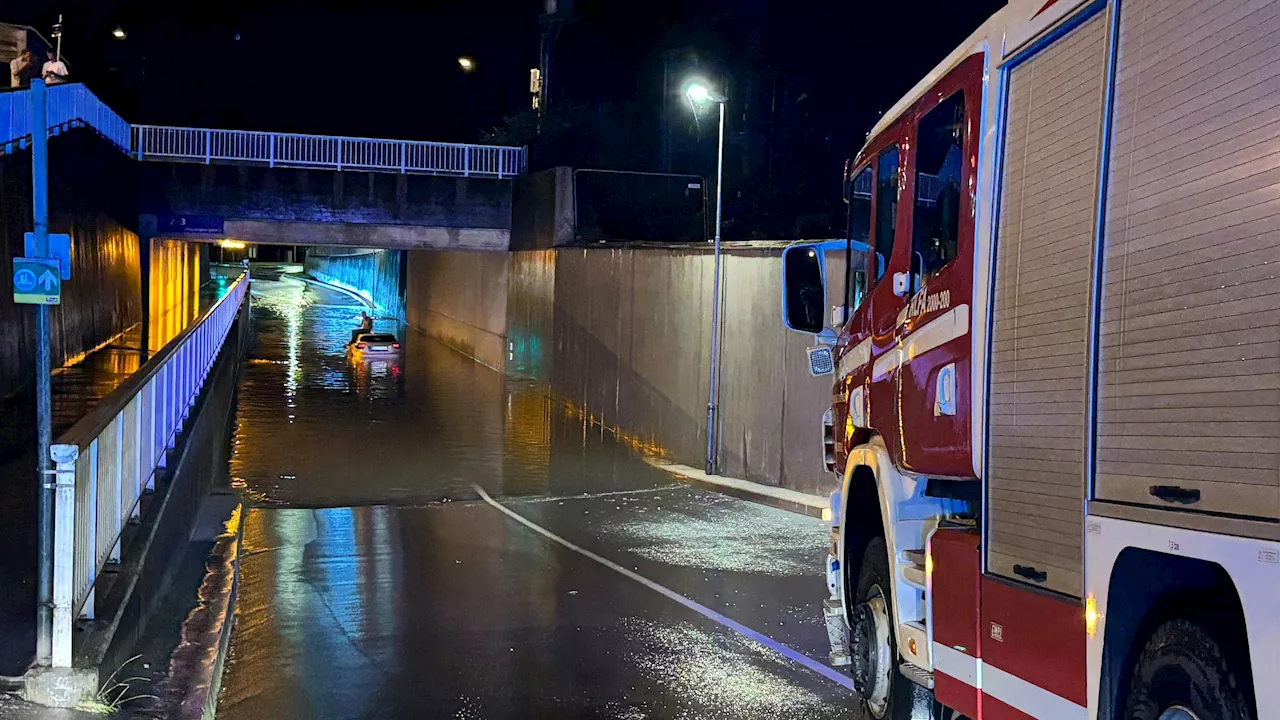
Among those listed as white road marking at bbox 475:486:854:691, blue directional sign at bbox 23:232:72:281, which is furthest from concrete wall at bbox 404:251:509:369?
blue directional sign at bbox 23:232:72:281

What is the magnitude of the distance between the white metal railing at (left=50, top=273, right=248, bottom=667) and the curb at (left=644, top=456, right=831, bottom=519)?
23.6ft

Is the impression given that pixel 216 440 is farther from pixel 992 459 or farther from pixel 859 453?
pixel 992 459

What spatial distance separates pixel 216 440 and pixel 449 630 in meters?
10.0

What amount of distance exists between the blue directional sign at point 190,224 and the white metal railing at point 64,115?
2.17 m

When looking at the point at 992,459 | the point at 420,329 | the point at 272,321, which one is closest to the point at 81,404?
the point at 992,459

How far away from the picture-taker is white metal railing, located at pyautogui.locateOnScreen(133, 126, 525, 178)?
114 ft

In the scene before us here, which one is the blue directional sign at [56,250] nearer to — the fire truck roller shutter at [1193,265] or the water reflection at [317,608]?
the water reflection at [317,608]

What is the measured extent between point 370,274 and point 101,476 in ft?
239

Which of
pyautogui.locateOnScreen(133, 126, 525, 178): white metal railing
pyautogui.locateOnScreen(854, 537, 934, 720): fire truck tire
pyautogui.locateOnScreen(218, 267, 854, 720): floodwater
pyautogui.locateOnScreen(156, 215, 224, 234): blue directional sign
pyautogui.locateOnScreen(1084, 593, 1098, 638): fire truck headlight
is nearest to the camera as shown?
pyautogui.locateOnScreen(1084, 593, 1098, 638): fire truck headlight

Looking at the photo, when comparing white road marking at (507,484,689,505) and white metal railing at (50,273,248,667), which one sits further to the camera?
white road marking at (507,484,689,505)

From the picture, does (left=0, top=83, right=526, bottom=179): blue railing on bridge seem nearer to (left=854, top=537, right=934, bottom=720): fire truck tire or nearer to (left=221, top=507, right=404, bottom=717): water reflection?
(left=221, top=507, right=404, bottom=717): water reflection

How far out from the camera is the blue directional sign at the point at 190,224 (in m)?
34.3

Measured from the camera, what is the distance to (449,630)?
29.9ft

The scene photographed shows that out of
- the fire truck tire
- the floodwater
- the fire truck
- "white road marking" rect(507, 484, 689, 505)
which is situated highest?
the fire truck
